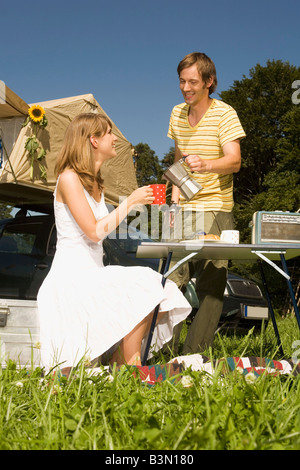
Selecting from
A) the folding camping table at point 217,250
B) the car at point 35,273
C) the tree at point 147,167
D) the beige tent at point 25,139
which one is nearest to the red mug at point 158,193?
the folding camping table at point 217,250

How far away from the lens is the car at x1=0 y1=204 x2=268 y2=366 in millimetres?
3197

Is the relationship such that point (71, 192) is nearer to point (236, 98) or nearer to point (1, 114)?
point (1, 114)

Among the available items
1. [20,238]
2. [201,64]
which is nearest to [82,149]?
[201,64]

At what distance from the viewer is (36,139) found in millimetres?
4750

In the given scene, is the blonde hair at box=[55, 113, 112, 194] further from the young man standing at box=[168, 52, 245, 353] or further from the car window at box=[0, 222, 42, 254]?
the car window at box=[0, 222, 42, 254]

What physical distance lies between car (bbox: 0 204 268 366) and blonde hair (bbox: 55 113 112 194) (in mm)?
980

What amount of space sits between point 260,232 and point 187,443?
1.51 m

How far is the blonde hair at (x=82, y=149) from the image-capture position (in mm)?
2758

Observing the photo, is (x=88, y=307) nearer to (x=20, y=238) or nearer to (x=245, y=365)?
(x=245, y=365)

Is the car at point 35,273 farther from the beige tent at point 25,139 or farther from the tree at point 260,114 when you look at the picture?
the tree at point 260,114

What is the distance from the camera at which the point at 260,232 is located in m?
2.71

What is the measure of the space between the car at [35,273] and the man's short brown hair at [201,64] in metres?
1.87

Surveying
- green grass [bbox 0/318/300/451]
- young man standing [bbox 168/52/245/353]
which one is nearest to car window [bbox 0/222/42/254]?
young man standing [bbox 168/52/245/353]
